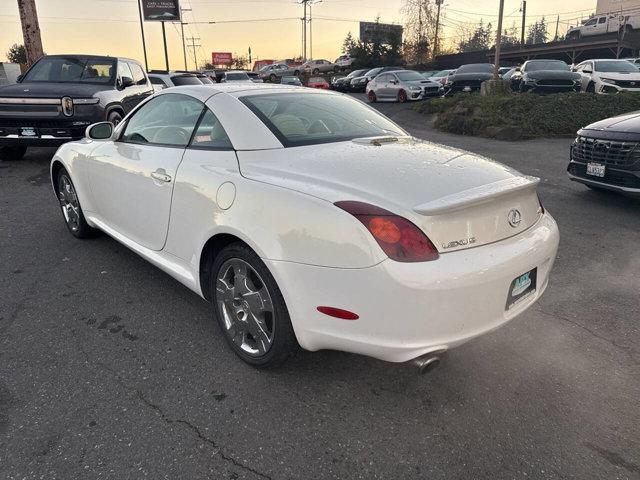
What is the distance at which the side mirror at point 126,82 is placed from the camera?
9.47m

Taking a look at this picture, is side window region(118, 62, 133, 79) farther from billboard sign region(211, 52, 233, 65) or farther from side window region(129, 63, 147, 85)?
billboard sign region(211, 52, 233, 65)

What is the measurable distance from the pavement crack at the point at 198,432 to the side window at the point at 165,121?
1.55 m

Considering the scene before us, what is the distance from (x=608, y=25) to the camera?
3756cm

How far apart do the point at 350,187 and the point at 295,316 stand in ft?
2.13

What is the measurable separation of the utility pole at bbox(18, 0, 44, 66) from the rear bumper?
51.3ft

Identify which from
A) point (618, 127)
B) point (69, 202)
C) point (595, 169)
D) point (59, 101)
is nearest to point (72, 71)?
point (59, 101)

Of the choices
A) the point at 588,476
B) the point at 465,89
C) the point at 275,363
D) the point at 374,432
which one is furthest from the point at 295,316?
the point at 465,89

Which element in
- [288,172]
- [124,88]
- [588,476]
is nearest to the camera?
[588,476]

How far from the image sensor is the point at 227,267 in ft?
8.93

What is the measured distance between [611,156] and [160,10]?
43.7 metres

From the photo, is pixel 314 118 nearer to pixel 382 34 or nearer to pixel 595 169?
pixel 595 169

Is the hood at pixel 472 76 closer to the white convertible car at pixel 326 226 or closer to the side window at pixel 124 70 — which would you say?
the side window at pixel 124 70

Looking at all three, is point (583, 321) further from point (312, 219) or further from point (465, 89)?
point (465, 89)

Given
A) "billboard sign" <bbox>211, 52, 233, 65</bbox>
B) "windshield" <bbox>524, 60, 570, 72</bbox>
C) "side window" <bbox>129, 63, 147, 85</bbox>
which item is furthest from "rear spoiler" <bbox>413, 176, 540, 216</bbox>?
"billboard sign" <bbox>211, 52, 233, 65</bbox>
